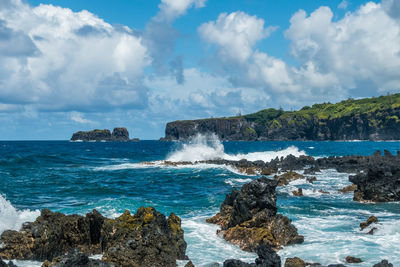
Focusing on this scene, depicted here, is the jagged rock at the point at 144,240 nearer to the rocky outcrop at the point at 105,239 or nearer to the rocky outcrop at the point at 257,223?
the rocky outcrop at the point at 105,239

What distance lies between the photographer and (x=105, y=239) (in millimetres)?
13789

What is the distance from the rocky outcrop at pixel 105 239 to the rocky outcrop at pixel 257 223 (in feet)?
9.51

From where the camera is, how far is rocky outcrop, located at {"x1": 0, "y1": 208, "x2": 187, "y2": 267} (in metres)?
11.7

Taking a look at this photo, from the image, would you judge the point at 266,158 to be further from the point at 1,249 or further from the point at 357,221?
the point at 1,249

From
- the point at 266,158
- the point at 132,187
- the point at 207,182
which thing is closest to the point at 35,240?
the point at 132,187

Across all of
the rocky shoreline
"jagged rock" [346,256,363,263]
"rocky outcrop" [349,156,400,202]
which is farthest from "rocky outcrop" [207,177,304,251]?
"rocky outcrop" [349,156,400,202]

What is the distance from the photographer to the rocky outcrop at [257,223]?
14789 mm

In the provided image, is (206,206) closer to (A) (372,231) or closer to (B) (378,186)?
(A) (372,231)

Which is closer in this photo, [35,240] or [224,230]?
[35,240]

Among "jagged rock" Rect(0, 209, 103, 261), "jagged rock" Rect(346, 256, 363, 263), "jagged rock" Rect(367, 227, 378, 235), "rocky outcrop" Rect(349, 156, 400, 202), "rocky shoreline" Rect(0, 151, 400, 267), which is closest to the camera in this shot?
"rocky shoreline" Rect(0, 151, 400, 267)

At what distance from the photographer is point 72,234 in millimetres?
13953

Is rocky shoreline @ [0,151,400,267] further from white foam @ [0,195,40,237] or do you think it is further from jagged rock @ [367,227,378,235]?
white foam @ [0,195,40,237]

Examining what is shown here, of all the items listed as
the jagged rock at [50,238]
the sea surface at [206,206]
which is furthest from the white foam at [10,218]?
the jagged rock at [50,238]

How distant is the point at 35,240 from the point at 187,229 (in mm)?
7303
